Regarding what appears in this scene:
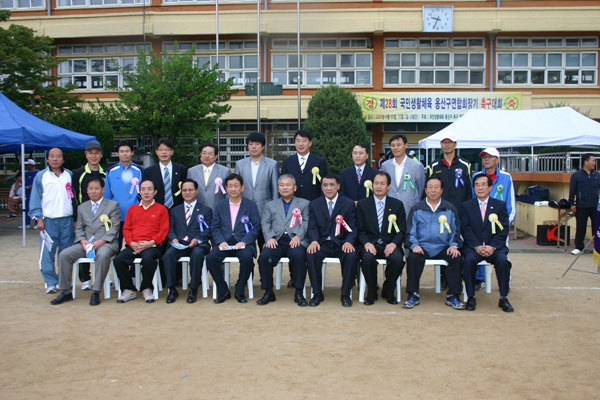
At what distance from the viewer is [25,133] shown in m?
10.2

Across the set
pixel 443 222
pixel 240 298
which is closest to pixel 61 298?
pixel 240 298

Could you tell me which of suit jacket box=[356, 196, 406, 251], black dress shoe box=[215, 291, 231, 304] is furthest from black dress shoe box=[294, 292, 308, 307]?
suit jacket box=[356, 196, 406, 251]

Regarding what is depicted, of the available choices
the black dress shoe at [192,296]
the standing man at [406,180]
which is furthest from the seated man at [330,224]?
the black dress shoe at [192,296]

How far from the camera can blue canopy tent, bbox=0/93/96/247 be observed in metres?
10.0

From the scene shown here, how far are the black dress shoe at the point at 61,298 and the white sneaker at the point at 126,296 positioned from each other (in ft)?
1.95

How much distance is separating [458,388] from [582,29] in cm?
2238

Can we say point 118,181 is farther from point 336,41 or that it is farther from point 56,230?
point 336,41

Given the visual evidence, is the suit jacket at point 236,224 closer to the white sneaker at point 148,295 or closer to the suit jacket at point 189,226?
the suit jacket at point 189,226

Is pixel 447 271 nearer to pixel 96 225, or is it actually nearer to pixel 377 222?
pixel 377 222

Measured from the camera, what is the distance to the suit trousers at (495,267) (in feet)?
17.4

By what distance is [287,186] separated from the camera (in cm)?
584

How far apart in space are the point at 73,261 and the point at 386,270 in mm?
3525

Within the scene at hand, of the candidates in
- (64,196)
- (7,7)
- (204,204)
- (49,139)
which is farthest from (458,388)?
(7,7)

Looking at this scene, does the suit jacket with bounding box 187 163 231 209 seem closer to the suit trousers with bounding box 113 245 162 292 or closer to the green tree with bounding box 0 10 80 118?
the suit trousers with bounding box 113 245 162 292
